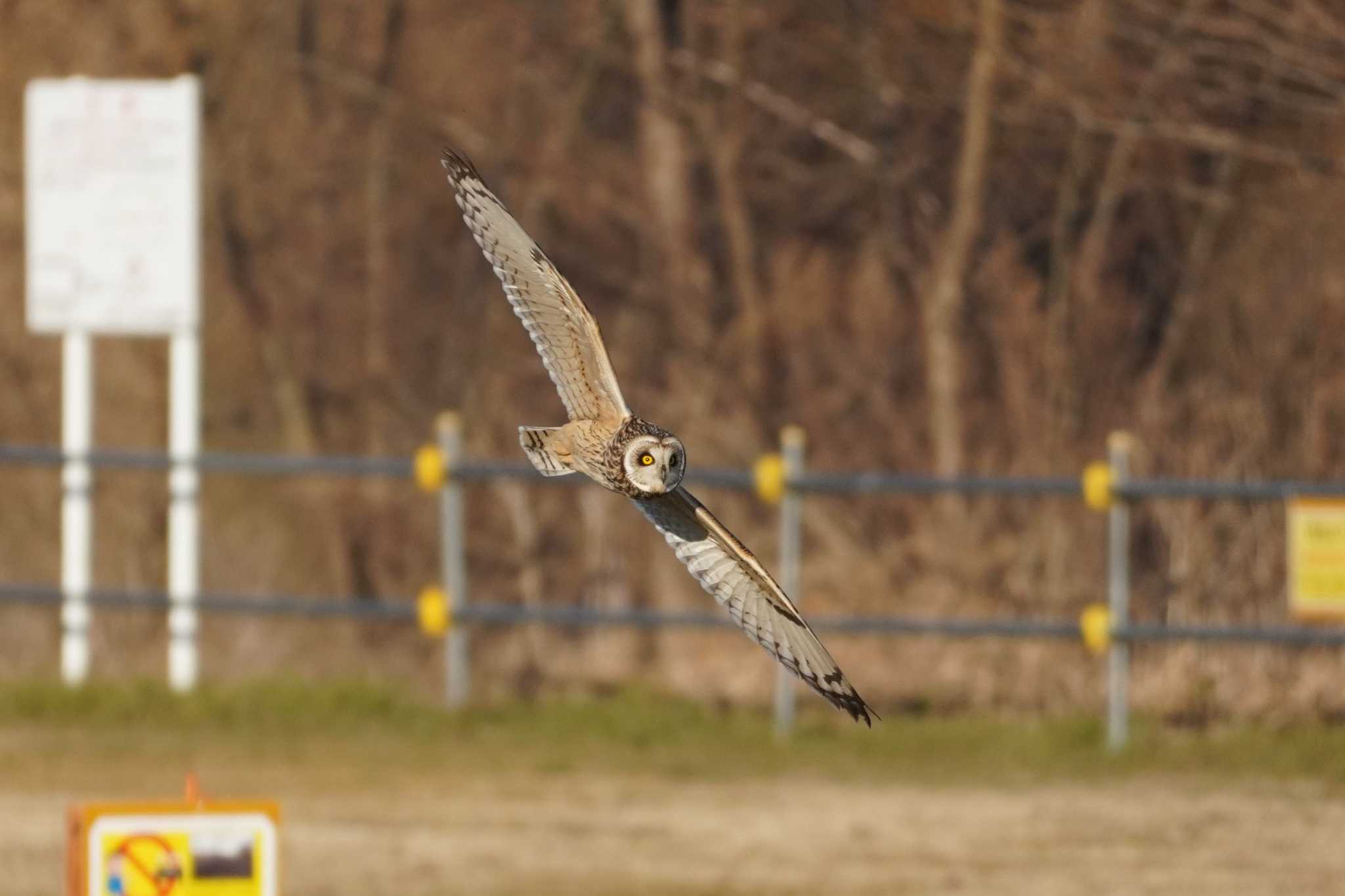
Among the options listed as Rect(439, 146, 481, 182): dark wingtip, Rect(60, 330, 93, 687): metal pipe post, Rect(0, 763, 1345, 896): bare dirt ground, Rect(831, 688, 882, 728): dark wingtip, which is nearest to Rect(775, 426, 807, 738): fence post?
Rect(0, 763, 1345, 896): bare dirt ground

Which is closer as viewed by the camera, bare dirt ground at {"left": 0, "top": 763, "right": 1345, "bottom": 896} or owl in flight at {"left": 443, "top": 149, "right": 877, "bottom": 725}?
owl in flight at {"left": 443, "top": 149, "right": 877, "bottom": 725}

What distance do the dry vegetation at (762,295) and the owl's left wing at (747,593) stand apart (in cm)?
618

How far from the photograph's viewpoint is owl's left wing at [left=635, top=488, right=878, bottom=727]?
4602 mm

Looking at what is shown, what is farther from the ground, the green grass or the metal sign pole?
the metal sign pole

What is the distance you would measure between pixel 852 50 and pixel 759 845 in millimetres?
5843

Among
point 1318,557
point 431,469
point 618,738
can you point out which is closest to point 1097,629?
point 1318,557

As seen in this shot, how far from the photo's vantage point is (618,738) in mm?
10688

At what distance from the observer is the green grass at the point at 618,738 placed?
9.99m

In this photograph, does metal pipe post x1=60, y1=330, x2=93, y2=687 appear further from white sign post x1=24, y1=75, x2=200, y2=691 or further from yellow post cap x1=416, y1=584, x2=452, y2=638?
yellow post cap x1=416, y1=584, x2=452, y2=638

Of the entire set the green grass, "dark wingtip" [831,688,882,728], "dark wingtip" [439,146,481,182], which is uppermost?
"dark wingtip" [439,146,481,182]

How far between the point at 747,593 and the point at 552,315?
Answer: 2.11 ft

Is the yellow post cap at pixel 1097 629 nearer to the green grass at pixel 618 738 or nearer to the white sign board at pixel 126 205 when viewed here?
the green grass at pixel 618 738

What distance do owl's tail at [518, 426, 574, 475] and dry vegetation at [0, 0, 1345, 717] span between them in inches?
255

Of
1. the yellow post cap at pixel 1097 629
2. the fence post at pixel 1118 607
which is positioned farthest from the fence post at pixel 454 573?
the fence post at pixel 1118 607
